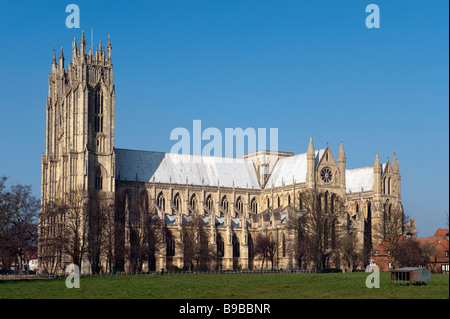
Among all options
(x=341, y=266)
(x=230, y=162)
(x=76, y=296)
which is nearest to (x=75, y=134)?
(x=230, y=162)

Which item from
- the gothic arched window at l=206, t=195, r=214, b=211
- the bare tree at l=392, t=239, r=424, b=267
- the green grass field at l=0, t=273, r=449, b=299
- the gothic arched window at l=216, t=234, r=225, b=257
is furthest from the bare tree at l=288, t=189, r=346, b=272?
the green grass field at l=0, t=273, r=449, b=299

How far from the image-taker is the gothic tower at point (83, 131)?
10944 cm

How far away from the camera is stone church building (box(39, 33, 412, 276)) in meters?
111

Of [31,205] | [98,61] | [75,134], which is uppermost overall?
[98,61]

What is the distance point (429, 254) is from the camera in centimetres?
10044

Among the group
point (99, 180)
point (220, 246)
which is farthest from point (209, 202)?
point (99, 180)

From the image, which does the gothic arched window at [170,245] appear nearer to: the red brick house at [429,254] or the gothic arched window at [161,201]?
the gothic arched window at [161,201]

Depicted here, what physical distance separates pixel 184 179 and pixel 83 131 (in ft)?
63.7

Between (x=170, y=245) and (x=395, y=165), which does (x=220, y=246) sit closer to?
(x=170, y=245)

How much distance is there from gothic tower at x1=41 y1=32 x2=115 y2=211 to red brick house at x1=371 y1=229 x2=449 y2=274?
35.4m

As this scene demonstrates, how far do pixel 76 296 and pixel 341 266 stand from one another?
67395 mm
